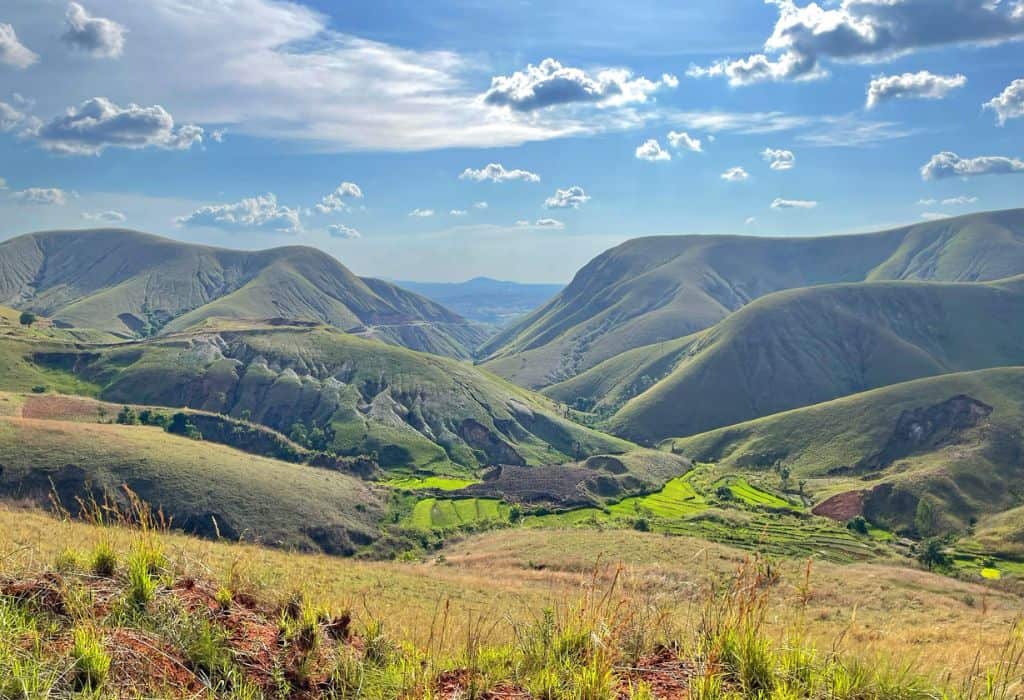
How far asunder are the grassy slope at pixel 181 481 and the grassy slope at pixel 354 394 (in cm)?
4907

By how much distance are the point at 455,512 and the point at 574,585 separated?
64.8m

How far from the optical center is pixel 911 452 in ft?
374

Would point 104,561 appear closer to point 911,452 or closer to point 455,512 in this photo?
point 455,512

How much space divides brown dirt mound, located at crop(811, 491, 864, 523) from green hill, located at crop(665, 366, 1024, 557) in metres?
0.17

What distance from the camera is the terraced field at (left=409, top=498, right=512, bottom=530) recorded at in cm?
8762

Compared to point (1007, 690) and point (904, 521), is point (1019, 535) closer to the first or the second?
point (904, 521)

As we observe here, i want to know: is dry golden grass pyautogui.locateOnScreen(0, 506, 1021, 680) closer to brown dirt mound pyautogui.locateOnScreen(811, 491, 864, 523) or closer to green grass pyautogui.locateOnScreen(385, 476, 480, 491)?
green grass pyautogui.locateOnScreen(385, 476, 480, 491)

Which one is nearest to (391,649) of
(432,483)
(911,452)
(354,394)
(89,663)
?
(89,663)

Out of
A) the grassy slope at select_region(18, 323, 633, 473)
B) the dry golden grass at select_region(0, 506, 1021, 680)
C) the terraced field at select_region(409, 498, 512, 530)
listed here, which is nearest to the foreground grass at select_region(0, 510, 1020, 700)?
the dry golden grass at select_region(0, 506, 1021, 680)

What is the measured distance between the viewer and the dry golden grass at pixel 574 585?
906 centimetres

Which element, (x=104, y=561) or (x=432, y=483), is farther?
(x=432, y=483)

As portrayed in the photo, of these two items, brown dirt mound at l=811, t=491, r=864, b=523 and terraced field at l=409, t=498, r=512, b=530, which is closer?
terraced field at l=409, t=498, r=512, b=530

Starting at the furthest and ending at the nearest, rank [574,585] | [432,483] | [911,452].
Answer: [911,452] → [432,483] → [574,585]

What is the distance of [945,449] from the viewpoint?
108188 millimetres
